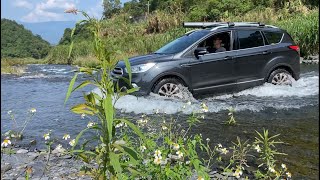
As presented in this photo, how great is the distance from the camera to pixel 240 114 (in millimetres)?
7969

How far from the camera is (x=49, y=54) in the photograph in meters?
37.1

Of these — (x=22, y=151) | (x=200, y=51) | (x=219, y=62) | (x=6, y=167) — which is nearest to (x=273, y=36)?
(x=219, y=62)

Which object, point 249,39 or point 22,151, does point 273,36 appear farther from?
point 22,151

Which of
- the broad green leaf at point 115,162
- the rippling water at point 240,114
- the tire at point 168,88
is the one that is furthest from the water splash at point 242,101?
the broad green leaf at point 115,162

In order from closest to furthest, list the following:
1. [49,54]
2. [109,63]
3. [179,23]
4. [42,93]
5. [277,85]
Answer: [109,63] < [277,85] < [42,93] < [179,23] < [49,54]

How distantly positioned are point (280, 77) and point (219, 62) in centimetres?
190

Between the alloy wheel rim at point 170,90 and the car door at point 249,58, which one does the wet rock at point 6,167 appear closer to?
the alloy wheel rim at point 170,90

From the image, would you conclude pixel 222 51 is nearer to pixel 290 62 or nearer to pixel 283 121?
pixel 290 62

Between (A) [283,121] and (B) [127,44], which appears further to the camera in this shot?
(B) [127,44]

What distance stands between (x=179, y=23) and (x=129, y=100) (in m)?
23.0

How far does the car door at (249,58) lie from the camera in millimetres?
9531

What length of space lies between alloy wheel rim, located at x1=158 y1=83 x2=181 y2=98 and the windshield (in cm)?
85

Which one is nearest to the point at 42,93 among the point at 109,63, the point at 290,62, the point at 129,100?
the point at 129,100

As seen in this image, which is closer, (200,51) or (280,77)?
(200,51)
